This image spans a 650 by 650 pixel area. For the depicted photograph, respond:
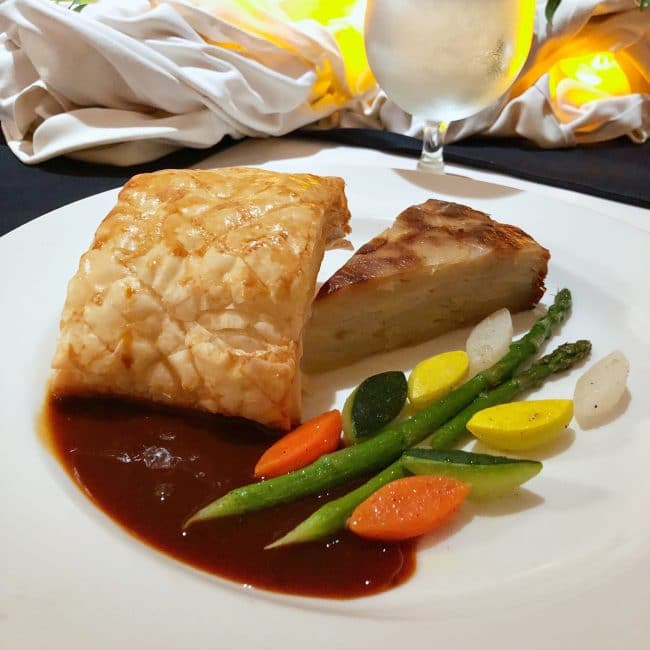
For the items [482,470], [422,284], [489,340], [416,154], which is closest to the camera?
[482,470]

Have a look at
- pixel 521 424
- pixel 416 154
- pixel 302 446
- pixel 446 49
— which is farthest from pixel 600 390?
pixel 416 154

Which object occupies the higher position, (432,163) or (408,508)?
(432,163)

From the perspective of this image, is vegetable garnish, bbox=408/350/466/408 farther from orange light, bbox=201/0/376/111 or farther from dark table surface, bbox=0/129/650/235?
orange light, bbox=201/0/376/111

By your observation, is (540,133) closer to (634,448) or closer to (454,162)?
(454,162)

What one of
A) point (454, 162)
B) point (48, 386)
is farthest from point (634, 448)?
point (454, 162)

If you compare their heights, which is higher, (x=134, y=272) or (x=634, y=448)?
(x=134, y=272)

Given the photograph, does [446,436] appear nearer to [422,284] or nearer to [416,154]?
[422,284]

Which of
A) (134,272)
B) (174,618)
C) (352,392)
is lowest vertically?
(352,392)
